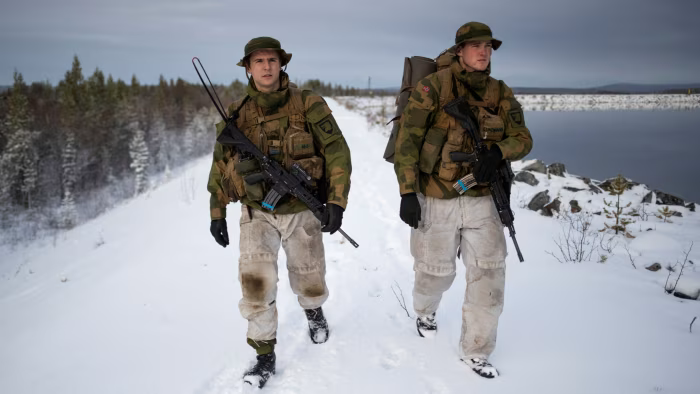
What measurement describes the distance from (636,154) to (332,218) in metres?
17.7

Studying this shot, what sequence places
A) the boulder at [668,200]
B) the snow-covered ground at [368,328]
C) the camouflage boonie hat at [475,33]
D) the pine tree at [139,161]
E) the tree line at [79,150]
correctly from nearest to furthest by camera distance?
the camouflage boonie hat at [475,33], the snow-covered ground at [368,328], the boulder at [668,200], the tree line at [79,150], the pine tree at [139,161]

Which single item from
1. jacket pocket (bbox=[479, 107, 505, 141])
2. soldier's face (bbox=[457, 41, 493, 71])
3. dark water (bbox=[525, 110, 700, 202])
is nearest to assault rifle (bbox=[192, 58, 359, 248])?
jacket pocket (bbox=[479, 107, 505, 141])

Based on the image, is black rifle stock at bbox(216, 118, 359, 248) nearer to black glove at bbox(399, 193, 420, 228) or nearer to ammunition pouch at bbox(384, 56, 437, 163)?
black glove at bbox(399, 193, 420, 228)

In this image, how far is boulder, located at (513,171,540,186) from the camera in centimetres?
819

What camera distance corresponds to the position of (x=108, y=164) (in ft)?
108

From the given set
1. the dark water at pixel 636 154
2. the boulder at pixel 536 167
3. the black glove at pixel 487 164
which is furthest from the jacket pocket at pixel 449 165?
the dark water at pixel 636 154

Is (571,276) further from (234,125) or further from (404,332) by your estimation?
(234,125)

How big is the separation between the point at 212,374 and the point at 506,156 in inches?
103

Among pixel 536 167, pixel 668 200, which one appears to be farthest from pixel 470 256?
pixel 536 167

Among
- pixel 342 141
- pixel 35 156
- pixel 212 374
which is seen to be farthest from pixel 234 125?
pixel 35 156

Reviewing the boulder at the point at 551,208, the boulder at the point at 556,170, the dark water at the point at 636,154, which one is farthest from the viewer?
the dark water at the point at 636,154

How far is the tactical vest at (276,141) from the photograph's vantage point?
2.84 m

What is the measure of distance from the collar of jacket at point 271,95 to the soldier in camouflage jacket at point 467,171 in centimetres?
90

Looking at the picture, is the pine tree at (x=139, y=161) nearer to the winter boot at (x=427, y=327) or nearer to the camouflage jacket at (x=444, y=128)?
the winter boot at (x=427, y=327)
